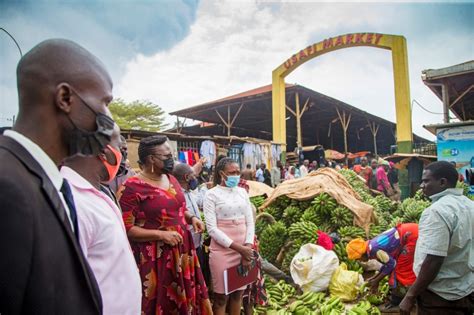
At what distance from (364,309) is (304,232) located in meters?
1.39

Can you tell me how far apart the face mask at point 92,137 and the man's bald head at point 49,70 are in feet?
0.18

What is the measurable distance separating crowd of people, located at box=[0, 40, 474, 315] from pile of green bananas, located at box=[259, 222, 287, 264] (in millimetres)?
2343

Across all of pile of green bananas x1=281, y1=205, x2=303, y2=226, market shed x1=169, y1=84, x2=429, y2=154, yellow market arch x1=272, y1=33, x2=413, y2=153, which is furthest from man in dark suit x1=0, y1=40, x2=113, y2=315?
market shed x1=169, y1=84, x2=429, y2=154

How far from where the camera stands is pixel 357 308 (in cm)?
343

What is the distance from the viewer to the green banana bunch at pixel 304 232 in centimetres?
458

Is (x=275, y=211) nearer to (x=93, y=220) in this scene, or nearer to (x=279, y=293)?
(x=279, y=293)

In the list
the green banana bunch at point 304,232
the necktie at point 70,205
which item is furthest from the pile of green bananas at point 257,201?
the necktie at point 70,205

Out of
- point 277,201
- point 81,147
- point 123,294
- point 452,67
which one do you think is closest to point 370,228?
point 277,201

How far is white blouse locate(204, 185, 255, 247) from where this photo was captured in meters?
3.06

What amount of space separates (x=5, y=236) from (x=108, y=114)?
0.45 metres

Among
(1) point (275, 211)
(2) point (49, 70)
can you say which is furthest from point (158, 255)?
(1) point (275, 211)

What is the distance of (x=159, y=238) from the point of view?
2184 millimetres

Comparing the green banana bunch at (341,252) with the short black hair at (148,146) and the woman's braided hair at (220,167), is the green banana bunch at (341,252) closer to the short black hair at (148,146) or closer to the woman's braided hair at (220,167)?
the woman's braided hair at (220,167)

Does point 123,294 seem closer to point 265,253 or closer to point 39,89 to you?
point 39,89
